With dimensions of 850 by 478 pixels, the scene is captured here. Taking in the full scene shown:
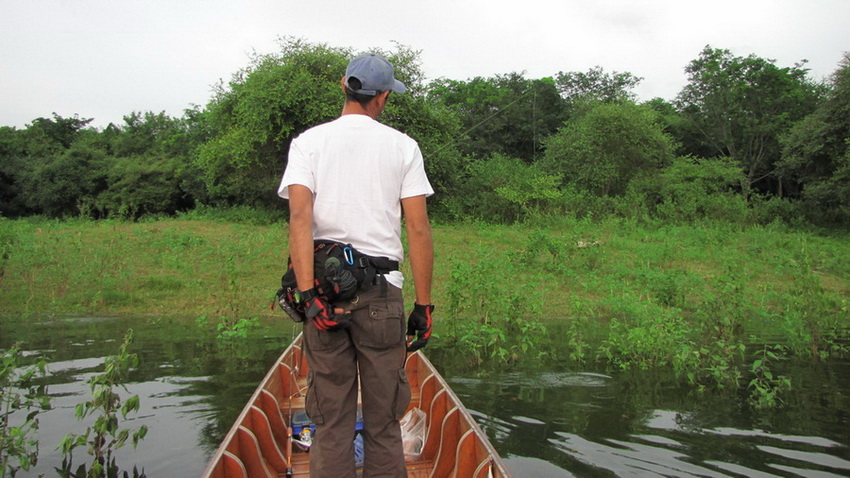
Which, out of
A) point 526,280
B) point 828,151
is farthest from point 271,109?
point 828,151

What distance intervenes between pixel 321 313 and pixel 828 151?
25102mm

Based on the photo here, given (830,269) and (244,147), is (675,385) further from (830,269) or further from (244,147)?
(244,147)

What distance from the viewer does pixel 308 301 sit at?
2.59 metres

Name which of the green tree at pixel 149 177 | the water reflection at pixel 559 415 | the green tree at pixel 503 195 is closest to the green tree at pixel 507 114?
the green tree at pixel 503 195

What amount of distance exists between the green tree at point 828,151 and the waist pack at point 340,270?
23.2 meters

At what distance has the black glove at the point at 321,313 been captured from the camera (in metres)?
2.56

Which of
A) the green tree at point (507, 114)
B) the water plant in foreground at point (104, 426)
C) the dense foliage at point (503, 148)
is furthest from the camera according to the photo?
the green tree at point (507, 114)

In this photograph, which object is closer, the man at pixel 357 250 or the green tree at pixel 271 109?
the man at pixel 357 250

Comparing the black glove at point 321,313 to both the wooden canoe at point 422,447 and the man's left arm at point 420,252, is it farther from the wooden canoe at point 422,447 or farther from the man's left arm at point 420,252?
the wooden canoe at point 422,447

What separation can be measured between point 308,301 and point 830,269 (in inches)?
641

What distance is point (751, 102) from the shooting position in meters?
32.8

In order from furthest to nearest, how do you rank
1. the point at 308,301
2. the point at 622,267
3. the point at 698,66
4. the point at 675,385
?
the point at 698,66, the point at 622,267, the point at 675,385, the point at 308,301

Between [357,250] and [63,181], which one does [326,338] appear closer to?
[357,250]

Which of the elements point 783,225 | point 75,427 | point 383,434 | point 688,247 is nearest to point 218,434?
point 75,427
